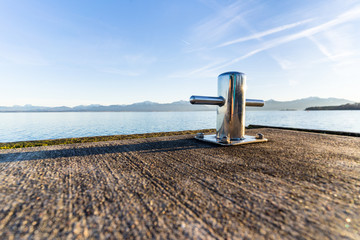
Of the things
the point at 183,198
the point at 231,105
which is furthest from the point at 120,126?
the point at 183,198

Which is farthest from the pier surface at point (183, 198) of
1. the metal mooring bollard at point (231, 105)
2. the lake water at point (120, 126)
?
the lake water at point (120, 126)

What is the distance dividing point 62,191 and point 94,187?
27 centimetres

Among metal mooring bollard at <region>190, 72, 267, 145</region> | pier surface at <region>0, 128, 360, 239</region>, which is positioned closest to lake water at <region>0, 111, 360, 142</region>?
metal mooring bollard at <region>190, 72, 267, 145</region>

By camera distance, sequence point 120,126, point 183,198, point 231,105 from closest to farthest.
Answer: point 183,198
point 231,105
point 120,126

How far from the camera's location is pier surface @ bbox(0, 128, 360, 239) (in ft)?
3.52

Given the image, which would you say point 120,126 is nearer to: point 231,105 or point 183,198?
point 231,105

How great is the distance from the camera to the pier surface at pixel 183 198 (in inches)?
42.2

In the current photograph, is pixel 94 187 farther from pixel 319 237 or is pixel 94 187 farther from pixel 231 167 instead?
pixel 319 237

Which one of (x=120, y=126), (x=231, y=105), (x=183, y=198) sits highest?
(x=231, y=105)

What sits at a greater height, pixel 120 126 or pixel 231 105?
pixel 231 105

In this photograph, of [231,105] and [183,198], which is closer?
[183,198]

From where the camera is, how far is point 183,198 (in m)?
1.43

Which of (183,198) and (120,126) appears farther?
(120,126)

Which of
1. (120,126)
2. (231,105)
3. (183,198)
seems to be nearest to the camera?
(183,198)
